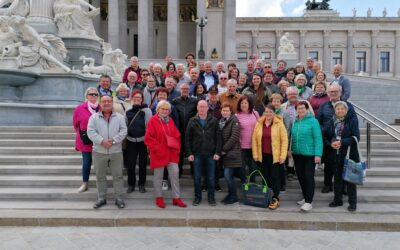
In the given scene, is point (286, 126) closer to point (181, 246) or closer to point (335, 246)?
point (335, 246)

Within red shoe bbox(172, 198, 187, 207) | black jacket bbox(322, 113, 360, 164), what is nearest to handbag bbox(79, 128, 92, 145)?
red shoe bbox(172, 198, 187, 207)

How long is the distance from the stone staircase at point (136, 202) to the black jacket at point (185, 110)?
50.4 inches

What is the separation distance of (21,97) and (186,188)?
797cm

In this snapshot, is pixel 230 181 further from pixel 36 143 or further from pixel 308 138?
pixel 36 143

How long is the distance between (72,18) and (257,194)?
39.0ft

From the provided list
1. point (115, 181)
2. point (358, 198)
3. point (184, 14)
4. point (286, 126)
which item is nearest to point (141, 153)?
point (115, 181)

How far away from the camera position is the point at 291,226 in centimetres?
534

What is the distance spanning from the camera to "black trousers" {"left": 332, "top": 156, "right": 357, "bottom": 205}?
5855mm

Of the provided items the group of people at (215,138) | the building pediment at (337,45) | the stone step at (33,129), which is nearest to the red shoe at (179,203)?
the group of people at (215,138)

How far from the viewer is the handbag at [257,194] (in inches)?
232

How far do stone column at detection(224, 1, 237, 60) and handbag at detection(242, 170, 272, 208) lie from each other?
3188 cm

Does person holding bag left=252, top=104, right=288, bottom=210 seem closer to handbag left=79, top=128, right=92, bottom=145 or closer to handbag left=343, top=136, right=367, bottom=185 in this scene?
handbag left=343, top=136, right=367, bottom=185

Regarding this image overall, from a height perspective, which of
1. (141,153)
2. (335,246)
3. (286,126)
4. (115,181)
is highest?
(286,126)

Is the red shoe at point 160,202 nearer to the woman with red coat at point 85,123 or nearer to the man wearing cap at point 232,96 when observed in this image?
the woman with red coat at point 85,123
